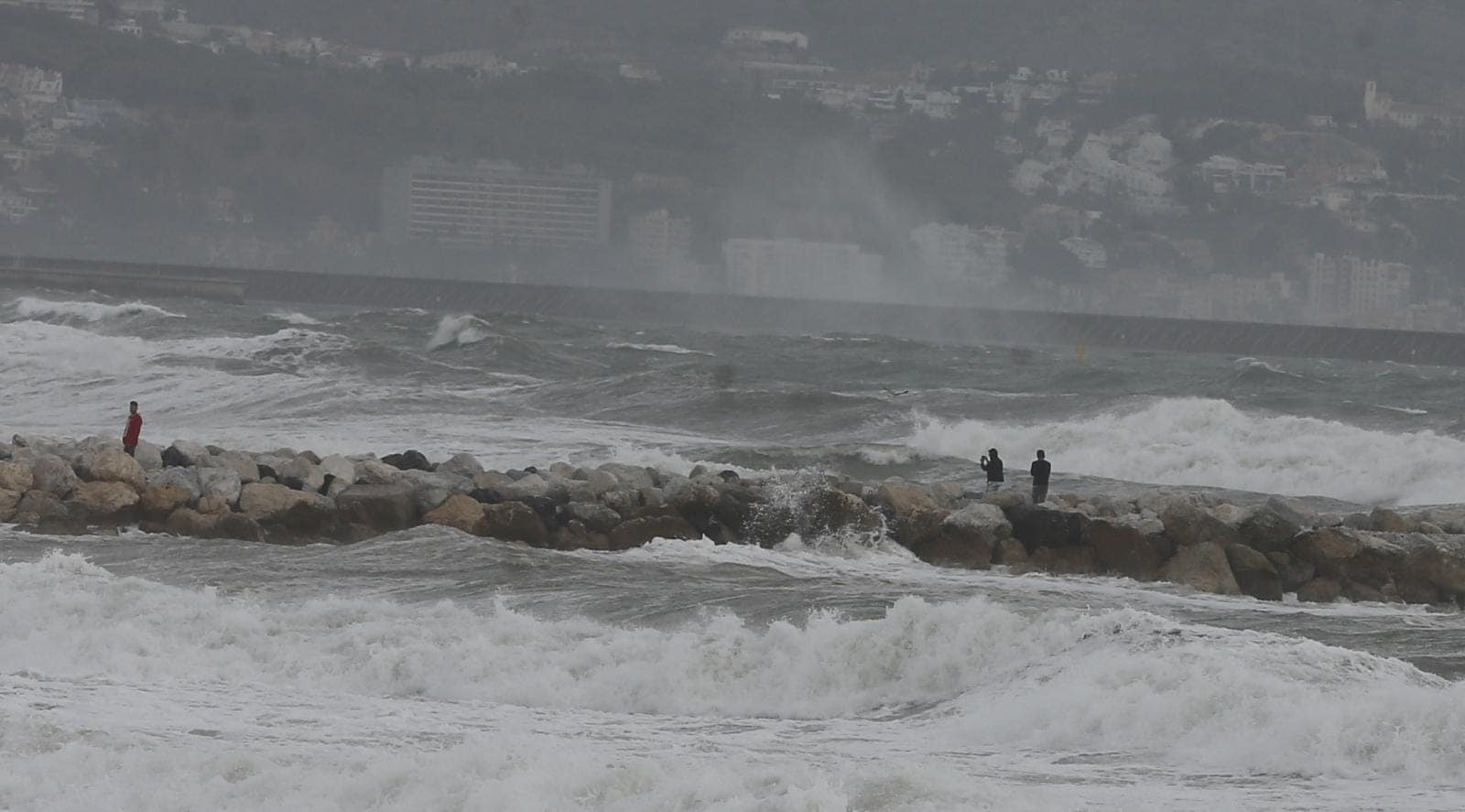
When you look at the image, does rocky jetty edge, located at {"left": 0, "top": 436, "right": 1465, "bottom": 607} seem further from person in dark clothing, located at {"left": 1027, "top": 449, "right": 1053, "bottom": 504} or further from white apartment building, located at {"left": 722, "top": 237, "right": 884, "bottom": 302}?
white apartment building, located at {"left": 722, "top": 237, "right": 884, "bottom": 302}

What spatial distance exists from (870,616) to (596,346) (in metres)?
40.6

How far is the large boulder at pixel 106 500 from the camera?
1761 cm

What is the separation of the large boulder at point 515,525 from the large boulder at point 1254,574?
524cm

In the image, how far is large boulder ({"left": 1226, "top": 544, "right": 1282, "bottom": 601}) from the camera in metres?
Answer: 16.2

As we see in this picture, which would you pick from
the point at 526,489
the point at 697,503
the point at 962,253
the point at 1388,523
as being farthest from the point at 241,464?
the point at 962,253

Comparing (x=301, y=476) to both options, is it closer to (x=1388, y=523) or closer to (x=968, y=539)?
(x=968, y=539)

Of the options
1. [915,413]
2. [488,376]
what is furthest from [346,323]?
[915,413]

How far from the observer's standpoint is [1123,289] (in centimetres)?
14512

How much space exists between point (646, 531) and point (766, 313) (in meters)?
77.5

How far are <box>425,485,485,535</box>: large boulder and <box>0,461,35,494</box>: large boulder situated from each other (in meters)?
3.23

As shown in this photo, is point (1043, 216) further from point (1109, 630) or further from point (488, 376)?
point (1109, 630)

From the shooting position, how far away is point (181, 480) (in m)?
18.0

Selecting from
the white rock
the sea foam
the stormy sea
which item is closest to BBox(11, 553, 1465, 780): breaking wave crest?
the stormy sea

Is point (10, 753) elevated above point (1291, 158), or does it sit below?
below
